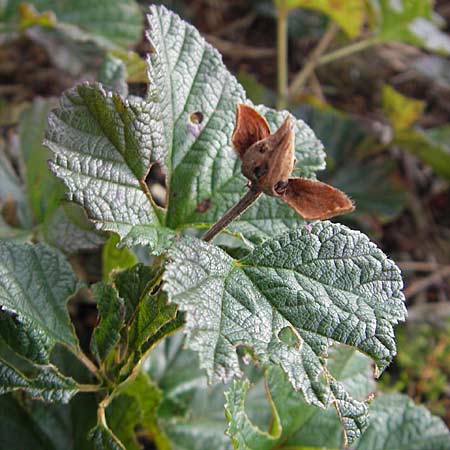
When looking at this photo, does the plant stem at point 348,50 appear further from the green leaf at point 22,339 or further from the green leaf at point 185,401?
the green leaf at point 22,339

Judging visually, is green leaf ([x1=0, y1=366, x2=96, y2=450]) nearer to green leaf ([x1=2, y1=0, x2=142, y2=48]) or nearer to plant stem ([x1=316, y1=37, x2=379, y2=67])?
green leaf ([x1=2, y1=0, x2=142, y2=48])

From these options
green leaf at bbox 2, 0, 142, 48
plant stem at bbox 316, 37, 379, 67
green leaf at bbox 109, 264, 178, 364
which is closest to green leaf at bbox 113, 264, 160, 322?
green leaf at bbox 109, 264, 178, 364

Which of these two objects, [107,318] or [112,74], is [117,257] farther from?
[112,74]

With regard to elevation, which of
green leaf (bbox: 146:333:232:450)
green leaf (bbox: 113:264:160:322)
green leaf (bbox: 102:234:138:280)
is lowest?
green leaf (bbox: 146:333:232:450)

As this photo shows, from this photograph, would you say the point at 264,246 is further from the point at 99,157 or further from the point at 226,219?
the point at 99,157

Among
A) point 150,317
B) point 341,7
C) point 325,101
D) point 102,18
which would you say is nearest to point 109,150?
point 150,317

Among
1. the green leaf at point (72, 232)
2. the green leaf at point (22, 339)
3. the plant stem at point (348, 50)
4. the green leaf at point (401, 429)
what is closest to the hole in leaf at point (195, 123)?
the green leaf at point (72, 232)
